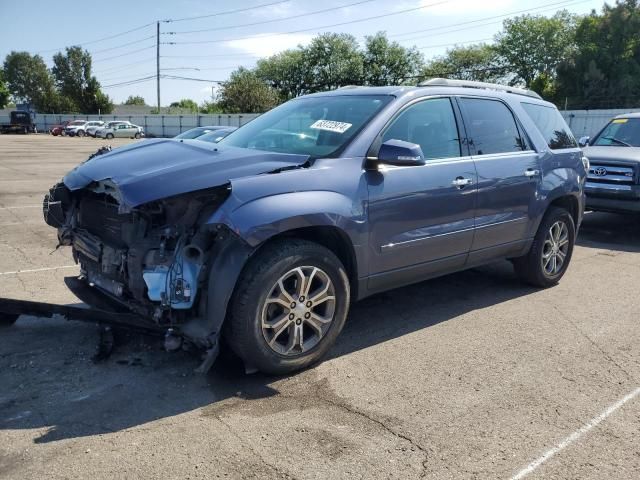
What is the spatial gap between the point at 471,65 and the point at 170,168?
283 feet

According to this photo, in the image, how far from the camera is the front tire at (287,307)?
3.48 m

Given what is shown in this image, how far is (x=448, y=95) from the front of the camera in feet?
15.9

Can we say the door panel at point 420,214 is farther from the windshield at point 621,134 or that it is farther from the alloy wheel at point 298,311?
the windshield at point 621,134

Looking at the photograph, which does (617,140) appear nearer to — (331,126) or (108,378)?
(331,126)

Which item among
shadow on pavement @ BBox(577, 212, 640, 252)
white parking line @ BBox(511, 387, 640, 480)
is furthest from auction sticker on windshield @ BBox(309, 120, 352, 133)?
shadow on pavement @ BBox(577, 212, 640, 252)

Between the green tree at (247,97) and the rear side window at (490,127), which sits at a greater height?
the green tree at (247,97)

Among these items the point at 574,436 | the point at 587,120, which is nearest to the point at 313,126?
the point at 574,436

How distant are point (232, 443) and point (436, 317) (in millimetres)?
2555

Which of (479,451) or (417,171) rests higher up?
(417,171)

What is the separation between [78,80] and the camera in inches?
3531

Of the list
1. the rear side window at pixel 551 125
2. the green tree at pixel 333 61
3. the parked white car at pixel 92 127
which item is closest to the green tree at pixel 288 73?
the green tree at pixel 333 61

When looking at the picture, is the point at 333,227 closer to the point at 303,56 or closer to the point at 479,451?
the point at 479,451

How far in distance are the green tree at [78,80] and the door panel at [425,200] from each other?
91075 millimetres

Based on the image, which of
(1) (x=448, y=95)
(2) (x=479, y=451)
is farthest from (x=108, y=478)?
(1) (x=448, y=95)
